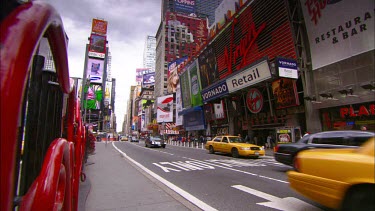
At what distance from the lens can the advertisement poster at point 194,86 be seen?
1740 inches

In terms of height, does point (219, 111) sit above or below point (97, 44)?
below

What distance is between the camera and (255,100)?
2608 centimetres

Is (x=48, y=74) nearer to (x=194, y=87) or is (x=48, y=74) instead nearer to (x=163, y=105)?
(x=194, y=87)

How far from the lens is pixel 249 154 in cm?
1477

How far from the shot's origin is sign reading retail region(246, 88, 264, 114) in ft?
83.3

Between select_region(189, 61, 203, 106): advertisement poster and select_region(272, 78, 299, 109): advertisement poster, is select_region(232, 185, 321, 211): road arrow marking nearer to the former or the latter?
select_region(272, 78, 299, 109): advertisement poster

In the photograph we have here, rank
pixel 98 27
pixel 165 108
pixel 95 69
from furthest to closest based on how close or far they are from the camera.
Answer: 1. pixel 98 27
2. pixel 165 108
3. pixel 95 69

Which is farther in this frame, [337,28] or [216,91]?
[216,91]

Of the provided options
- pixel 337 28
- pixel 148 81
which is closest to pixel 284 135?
pixel 337 28

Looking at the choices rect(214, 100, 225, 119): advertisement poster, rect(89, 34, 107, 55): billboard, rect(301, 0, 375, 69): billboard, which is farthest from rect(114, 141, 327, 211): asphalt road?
rect(89, 34, 107, 55): billboard

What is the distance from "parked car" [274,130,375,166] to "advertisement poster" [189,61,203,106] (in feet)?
113

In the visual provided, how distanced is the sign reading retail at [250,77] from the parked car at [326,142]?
12596 millimetres

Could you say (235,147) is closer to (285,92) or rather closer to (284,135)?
(284,135)

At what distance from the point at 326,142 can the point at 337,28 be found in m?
13.6
